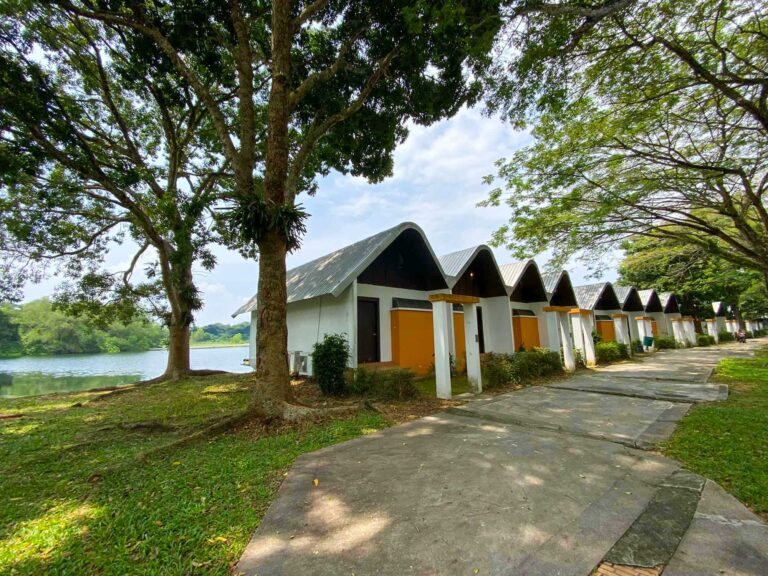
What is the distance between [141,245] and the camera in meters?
14.9

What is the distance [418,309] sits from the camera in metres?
11.5

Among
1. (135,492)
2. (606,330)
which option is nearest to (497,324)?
(606,330)

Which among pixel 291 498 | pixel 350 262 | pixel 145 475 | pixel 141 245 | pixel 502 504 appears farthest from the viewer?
pixel 141 245

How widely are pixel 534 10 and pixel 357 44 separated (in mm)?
5247

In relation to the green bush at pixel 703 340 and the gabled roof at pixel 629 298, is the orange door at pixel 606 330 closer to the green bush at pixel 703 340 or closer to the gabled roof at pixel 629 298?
the gabled roof at pixel 629 298

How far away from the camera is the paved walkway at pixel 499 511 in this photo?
2.21m

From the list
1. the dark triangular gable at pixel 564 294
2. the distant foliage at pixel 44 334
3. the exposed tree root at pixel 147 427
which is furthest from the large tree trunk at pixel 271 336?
the distant foliage at pixel 44 334

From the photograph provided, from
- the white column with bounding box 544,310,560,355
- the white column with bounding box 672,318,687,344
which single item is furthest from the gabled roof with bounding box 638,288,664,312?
the white column with bounding box 544,310,560,355

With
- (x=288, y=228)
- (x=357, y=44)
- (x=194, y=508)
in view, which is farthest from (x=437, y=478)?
(x=357, y=44)

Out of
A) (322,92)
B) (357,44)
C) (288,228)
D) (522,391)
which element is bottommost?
(522,391)

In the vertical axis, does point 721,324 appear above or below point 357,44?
below

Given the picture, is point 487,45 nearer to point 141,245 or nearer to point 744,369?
point 744,369

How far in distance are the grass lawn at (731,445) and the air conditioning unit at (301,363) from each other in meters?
9.63

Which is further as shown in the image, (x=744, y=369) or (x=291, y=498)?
(x=744, y=369)
